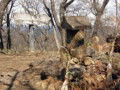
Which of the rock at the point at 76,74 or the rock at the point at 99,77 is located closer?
the rock at the point at 76,74

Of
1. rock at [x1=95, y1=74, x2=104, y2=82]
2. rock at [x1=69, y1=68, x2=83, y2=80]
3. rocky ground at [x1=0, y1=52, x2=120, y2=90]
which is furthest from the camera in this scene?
rock at [x1=95, y1=74, x2=104, y2=82]

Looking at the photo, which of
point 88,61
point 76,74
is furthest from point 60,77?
point 88,61

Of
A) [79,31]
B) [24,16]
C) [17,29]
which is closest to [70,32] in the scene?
[79,31]

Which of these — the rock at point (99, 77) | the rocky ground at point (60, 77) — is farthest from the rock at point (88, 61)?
the rock at point (99, 77)

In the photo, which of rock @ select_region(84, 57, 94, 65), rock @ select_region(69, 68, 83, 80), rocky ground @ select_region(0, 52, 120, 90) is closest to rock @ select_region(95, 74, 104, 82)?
rocky ground @ select_region(0, 52, 120, 90)

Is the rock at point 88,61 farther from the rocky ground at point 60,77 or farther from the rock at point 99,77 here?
the rock at point 99,77

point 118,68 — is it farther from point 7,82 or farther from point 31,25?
point 31,25

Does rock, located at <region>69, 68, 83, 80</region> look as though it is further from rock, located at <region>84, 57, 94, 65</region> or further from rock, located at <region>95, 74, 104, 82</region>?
rock, located at <region>84, 57, 94, 65</region>

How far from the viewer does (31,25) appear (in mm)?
9023

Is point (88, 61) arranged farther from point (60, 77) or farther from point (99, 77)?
point (60, 77)

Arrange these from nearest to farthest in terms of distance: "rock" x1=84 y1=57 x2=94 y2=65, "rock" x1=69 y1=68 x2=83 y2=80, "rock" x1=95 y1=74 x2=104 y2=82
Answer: "rock" x1=69 y1=68 x2=83 y2=80 < "rock" x1=95 y1=74 x2=104 y2=82 < "rock" x1=84 y1=57 x2=94 y2=65

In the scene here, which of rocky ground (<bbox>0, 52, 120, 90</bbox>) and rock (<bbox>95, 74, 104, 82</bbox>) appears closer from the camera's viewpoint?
rocky ground (<bbox>0, 52, 120, 90</bbox>)

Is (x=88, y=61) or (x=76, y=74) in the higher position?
(x=88, y=61)

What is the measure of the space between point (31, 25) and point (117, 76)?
585 cm
